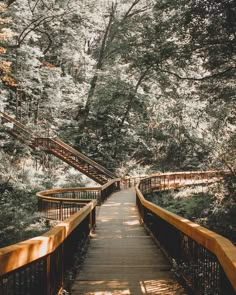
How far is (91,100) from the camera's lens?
104 ft

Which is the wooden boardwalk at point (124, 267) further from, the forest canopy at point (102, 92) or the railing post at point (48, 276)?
the forest canopy at point (102, 92)

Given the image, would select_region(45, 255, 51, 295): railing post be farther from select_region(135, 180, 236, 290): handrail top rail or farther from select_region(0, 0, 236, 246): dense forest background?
select_region(0, 0, 236, 246): dense forest background

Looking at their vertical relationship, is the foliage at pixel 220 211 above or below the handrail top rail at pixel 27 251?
below

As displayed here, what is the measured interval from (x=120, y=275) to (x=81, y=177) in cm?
2021

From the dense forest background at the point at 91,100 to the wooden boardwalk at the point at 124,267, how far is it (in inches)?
358

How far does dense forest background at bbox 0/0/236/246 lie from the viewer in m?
23.4

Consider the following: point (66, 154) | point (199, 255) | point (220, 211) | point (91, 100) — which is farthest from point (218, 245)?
point (91, 100)

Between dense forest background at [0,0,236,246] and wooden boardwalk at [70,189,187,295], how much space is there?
9.09 metres

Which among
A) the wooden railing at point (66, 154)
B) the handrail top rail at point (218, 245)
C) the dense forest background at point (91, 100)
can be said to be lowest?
the handrail top rail at point (218, 245)

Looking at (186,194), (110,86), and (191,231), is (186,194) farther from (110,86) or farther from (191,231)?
(191,231)

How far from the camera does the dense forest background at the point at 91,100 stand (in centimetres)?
2336

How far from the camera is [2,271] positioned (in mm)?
2516

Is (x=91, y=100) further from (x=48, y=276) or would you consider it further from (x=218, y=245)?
(x=218, y=245)

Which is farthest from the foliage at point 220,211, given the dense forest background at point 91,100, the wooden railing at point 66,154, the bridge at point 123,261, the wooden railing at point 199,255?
the wooden railing at point 66,154
